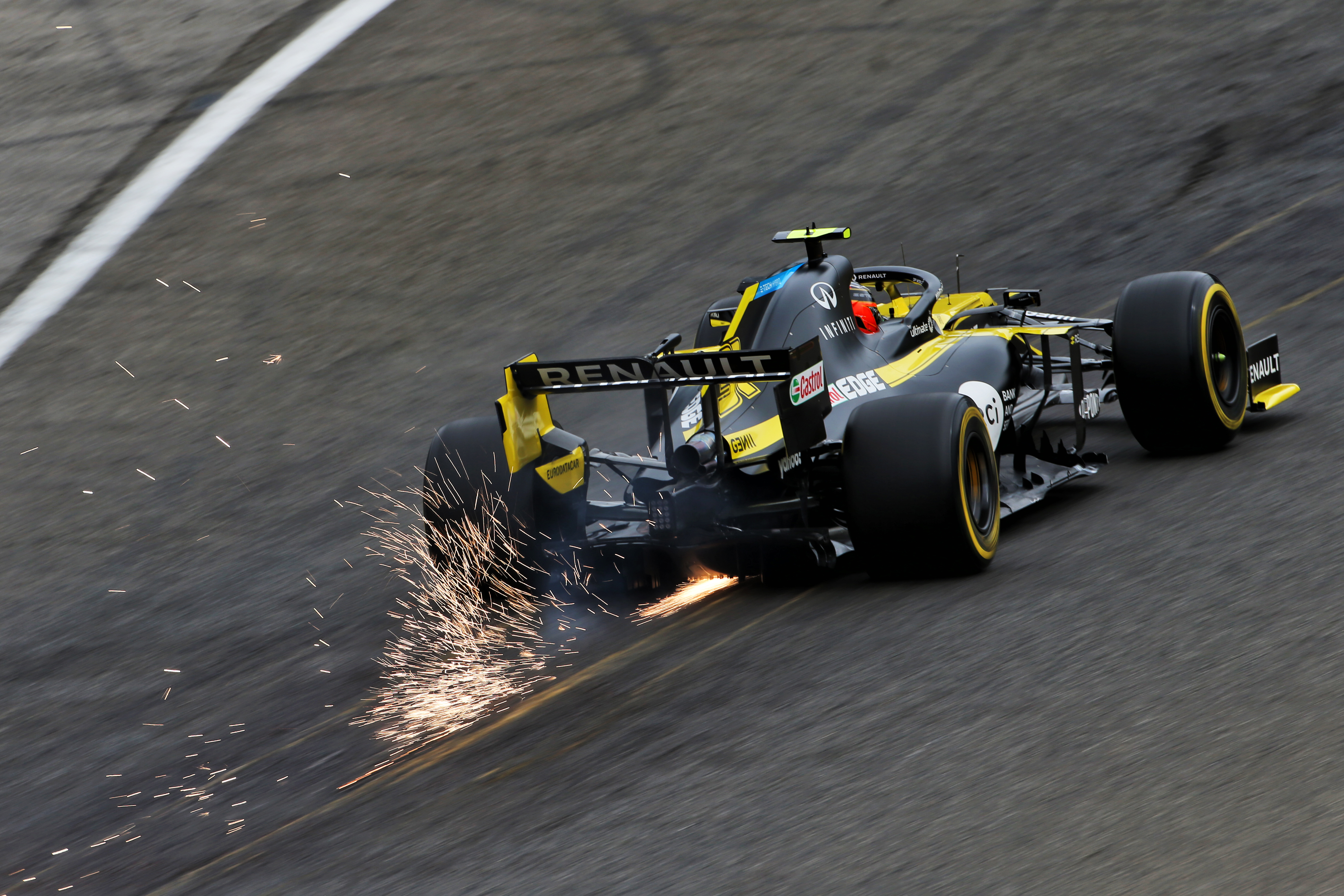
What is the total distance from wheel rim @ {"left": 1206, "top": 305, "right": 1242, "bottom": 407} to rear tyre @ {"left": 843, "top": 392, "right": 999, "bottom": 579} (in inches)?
88.2

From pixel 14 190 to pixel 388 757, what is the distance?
13.5 m

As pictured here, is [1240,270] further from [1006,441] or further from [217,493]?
[217,493]

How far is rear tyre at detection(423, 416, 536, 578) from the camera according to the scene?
701 cm

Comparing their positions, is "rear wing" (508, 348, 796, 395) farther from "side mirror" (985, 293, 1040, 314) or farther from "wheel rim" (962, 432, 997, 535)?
"side mirror" (985, 293, 1040, 314)

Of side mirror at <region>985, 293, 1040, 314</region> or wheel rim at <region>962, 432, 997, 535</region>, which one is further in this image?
side mirror at <region>985, 293, 1040, 314</region>

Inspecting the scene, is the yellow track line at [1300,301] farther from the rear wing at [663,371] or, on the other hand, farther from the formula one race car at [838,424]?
the rear wing at [663,371]

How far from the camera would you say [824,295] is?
24.6 feet

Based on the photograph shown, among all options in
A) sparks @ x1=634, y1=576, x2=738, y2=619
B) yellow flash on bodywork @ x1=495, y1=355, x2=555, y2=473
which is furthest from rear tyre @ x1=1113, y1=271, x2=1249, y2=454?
yellow flash on bodywork @ x1=495, y1=355, x2=555, y2=473

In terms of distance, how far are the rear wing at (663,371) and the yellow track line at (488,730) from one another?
41.9 inches

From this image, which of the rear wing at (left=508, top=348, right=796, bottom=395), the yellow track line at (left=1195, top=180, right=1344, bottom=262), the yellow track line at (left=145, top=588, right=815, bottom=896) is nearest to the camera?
the yellow track line at (left=145, top=588, right=815, bottom=896)

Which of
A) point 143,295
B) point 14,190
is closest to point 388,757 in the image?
point 143,295

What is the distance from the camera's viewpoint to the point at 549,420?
7.02 metres

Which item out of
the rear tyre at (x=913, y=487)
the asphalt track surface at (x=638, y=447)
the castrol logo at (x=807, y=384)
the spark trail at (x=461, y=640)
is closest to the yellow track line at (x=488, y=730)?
the asphalt track surface at (x=638, y=447)

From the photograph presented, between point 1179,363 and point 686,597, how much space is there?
278 centimetres
